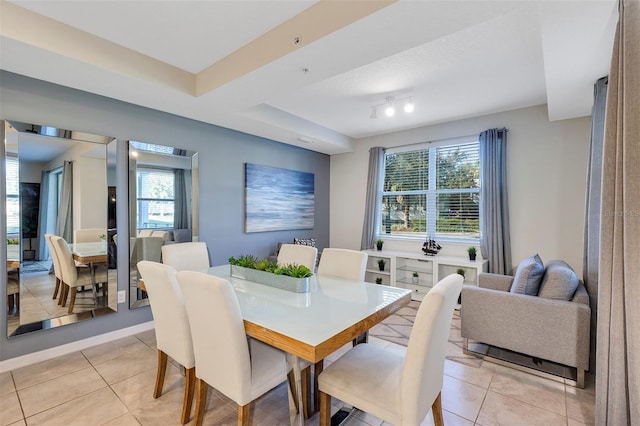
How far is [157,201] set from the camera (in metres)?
3.27

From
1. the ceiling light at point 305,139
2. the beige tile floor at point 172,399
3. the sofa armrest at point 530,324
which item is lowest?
the beige tile floor at point 172,399

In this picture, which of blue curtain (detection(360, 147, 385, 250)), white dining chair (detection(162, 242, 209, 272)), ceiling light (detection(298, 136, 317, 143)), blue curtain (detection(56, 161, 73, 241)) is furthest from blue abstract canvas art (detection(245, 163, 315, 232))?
blue curtain (detection(56, 161, 73, 241))

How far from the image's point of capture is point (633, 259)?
134 centimetres

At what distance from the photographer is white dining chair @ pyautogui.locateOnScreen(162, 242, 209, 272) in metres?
2.76

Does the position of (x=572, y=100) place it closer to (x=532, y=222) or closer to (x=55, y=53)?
(x=532, y=222)

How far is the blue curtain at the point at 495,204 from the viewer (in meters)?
3.72

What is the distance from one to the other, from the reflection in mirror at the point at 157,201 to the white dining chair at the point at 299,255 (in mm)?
1272

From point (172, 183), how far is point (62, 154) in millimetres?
993

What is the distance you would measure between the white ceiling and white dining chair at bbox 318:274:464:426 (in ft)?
4.96

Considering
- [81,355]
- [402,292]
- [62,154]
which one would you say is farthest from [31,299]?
[402,292]

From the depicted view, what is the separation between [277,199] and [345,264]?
2.29 metres

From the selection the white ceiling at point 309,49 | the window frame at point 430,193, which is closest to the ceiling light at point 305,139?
the white ceiling at point 309,49

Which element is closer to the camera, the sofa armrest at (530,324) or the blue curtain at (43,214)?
the sofa armrest at (530,324)

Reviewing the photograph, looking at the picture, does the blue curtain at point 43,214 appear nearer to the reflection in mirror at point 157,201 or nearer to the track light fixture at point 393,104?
the reflection in mirror at point 157,201
